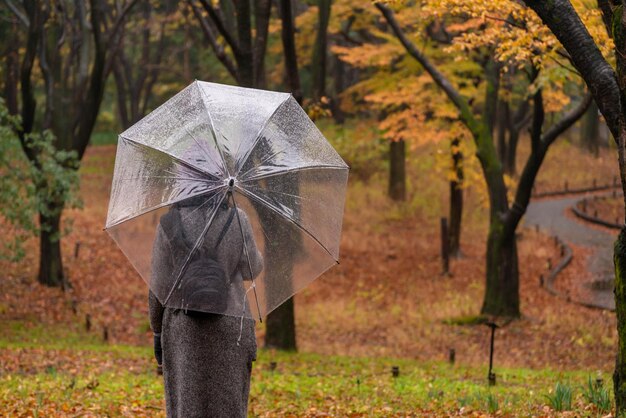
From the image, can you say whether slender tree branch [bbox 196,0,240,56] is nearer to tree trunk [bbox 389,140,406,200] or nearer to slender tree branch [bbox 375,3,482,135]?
slender tree branch [bbox 375,3,482,135]

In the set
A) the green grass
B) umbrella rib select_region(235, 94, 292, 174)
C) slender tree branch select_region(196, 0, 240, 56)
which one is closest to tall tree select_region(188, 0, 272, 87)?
slender tree branch select_region(196, 0, 240, 56)

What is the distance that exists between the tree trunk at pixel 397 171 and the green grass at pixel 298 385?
14.9m

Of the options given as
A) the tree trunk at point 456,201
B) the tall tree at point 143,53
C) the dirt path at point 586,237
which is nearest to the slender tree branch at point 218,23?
the tree trunk at point 456,201

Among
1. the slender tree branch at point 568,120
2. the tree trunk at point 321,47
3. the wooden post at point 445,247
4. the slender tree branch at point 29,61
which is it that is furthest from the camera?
the wooden post at point 445,247

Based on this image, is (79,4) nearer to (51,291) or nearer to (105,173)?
(51,291)

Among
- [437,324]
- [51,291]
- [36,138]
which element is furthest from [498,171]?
[51,291]

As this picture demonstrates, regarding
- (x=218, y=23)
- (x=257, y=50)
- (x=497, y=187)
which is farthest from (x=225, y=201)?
(x=497, y=187)

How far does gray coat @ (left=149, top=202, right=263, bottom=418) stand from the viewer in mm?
5156

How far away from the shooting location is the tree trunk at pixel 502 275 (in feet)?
57.0

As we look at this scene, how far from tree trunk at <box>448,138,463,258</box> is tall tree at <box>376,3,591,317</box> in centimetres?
350

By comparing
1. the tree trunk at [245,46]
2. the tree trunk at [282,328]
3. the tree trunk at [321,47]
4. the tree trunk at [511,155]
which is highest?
the tree trunk at [321,47]

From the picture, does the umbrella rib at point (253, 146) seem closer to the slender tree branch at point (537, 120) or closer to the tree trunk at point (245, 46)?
the tree trunk at point (245, 46)

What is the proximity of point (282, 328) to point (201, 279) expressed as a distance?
31.5ft

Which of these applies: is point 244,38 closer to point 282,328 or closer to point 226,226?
point 282,328
